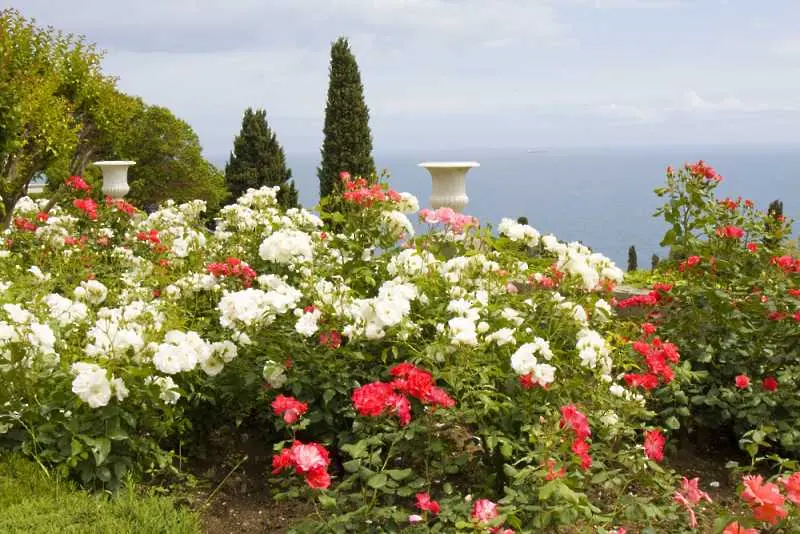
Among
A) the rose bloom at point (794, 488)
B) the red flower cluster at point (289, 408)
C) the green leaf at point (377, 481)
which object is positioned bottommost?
the green leaf at point (377, 481)

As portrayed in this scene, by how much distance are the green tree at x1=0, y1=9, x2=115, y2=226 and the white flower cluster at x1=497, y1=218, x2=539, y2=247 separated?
6.73m

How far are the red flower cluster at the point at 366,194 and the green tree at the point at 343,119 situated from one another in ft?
37.8

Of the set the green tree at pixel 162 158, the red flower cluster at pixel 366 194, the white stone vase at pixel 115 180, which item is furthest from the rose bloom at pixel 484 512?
the green tree at pixel 162 158

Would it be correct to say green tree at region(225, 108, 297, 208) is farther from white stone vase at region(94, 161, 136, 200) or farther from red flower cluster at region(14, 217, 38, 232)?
red flower cluster at region(14, 217, 38, 232)

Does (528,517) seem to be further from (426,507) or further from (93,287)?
(93,287)

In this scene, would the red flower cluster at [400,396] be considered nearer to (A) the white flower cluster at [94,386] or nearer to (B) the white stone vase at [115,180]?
(A) the white flower cluster at [94,386]

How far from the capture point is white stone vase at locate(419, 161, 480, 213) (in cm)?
722

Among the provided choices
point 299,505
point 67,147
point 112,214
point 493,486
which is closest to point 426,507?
point 493,486

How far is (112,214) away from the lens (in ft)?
23.6

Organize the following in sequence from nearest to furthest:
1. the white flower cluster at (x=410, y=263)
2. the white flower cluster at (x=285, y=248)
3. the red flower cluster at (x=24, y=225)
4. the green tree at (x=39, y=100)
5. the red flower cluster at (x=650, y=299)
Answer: the white flower cluster at (x=410, y=263)
the white flower cluster at (x=285, y=248)
the red flower cluster at (x=650, y=299)
the red flower cluster at (x=24, y=225)
the green tree at (x=39, y=100)

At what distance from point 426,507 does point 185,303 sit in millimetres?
2192

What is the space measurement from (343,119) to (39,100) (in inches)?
265

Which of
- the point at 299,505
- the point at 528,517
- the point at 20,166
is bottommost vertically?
the point at 299,505

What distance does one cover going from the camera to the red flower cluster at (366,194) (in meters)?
3.42
